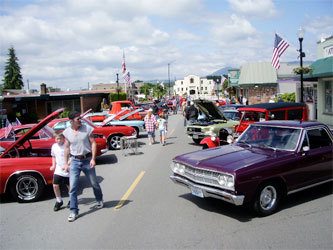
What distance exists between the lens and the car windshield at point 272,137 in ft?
23.0

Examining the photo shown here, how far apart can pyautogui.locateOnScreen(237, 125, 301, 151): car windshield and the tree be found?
97.0 metres

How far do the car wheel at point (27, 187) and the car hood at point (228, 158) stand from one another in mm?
3037

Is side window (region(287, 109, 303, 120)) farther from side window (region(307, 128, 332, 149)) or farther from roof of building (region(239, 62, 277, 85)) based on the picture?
roof of building (region(239, 62, 277, 85))

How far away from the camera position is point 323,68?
65.5 feet

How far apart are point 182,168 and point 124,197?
5.04ft

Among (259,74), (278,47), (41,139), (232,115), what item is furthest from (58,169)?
(259,74)

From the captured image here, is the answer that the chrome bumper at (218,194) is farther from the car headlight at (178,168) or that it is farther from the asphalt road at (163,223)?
the asphalt road at (163,223)

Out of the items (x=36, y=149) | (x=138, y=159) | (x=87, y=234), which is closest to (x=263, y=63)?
(x=138, y=159)

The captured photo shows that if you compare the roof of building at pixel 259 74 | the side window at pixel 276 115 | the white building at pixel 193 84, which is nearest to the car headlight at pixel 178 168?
the side window at pixel 276 115

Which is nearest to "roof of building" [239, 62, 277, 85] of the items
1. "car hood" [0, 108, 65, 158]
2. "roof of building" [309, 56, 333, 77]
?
"roof of building" [309, 56, 333, 77]

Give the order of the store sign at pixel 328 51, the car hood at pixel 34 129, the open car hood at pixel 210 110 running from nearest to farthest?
1. the car hood at pixel 34 129
2. the open car hood at pixel 210 110
3. the store sign at pixel 328 51

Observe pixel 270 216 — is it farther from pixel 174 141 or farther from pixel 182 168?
pixel 174 141

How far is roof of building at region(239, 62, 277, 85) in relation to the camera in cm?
5086

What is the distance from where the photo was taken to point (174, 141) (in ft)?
57.6
